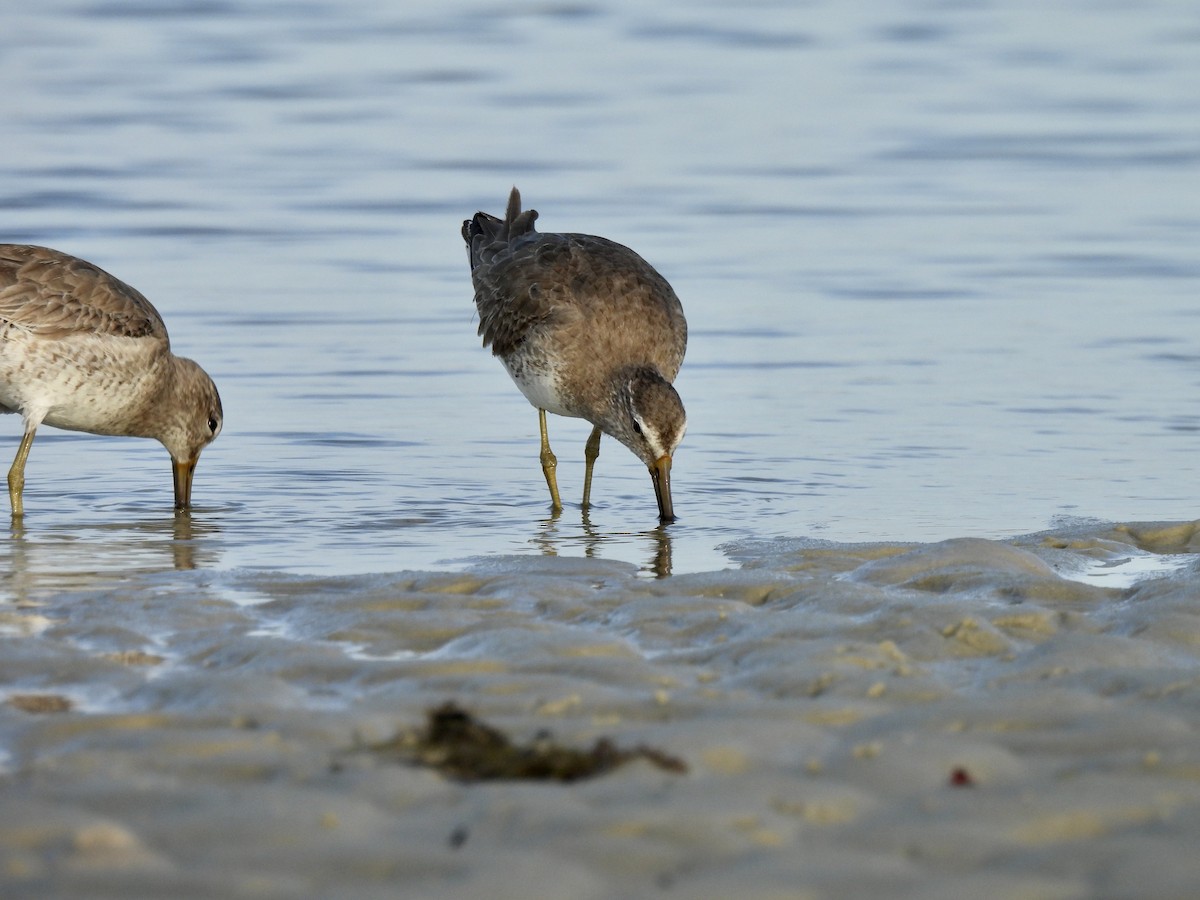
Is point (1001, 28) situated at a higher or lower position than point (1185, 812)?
higher

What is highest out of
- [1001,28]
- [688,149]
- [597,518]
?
[1001,28]

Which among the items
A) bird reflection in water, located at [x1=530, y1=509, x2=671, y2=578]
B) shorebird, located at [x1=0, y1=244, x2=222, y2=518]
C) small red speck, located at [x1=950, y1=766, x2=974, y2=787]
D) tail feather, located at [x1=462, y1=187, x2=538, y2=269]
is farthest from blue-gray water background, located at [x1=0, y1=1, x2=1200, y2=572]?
small red speck, located at [x1=950, y1=766, x2=974, y2=787]

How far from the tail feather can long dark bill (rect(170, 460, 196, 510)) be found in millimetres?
2224

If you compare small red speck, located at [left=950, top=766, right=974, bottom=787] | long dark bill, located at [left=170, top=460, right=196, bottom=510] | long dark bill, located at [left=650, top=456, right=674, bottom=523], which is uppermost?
small red speck, located at [left=950, top=766, right=974, bottom=787]

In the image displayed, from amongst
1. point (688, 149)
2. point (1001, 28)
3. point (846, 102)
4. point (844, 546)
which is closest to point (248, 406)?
point (844, 546)

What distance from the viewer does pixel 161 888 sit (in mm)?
3719

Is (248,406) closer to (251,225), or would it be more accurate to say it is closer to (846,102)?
(251,225)

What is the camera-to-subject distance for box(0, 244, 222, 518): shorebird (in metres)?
9.47

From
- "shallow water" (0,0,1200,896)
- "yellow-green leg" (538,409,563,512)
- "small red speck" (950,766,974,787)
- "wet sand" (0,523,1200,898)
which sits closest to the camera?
"wet sand" (0,523,1200,898)

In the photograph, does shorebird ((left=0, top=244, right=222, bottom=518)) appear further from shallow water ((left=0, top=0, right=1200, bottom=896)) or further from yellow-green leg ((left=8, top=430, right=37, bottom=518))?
shallow water ((left=0, top=0, right=1200, bottom=896))

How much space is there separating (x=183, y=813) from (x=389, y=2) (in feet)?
89.2

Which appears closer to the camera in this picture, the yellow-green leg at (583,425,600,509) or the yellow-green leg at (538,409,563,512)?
the yellow-green leg at (538,409,563,512)

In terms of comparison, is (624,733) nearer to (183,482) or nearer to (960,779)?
(960,779)

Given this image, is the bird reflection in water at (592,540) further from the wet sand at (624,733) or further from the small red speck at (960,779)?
the small red speck at (960,779)
